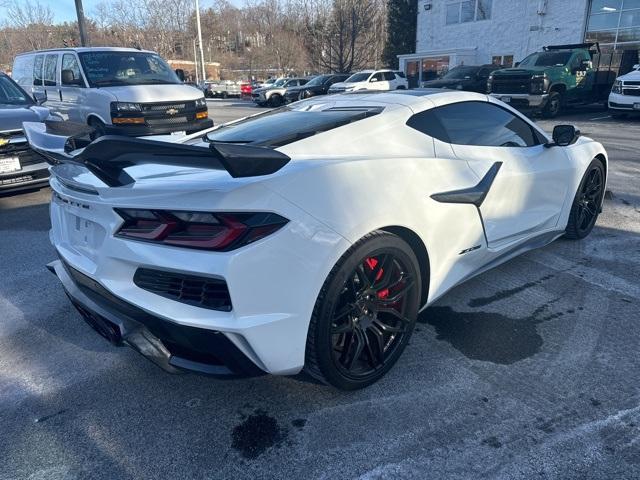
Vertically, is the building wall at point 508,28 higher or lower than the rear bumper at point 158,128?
higher

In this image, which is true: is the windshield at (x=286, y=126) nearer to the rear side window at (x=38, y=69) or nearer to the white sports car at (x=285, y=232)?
the white sports car at (x=285, y=232)

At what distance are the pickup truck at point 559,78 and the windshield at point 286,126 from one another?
46.0ft

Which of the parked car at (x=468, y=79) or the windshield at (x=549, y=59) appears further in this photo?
the parked car at (x=468, y=79)

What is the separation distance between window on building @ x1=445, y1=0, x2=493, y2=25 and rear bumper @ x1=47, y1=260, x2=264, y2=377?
29.4 metres

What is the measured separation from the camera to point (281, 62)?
2105 inches

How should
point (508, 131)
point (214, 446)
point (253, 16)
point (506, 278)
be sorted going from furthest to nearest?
point (253, 16) < point (506, 278) < point (508, 131) < point (214, 446)

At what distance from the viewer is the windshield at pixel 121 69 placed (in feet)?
27.9

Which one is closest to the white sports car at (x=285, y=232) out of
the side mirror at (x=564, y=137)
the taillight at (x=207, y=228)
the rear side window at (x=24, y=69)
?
the taillight at (x=207, y=228)

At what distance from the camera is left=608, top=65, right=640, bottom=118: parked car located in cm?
1443

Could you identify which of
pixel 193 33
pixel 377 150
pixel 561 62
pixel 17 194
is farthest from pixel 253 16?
pixel 377 150

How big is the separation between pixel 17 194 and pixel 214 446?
250 inches

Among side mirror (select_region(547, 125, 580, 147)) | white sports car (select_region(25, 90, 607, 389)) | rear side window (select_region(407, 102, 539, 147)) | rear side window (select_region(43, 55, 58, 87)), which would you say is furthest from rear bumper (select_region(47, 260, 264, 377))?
rear side window (select_region(43, 55, 58, 87))

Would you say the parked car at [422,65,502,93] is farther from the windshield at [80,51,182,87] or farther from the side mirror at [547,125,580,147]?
the side mirror at [547,125,580,147]

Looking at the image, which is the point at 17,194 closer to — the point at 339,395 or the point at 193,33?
the point at 339,395
